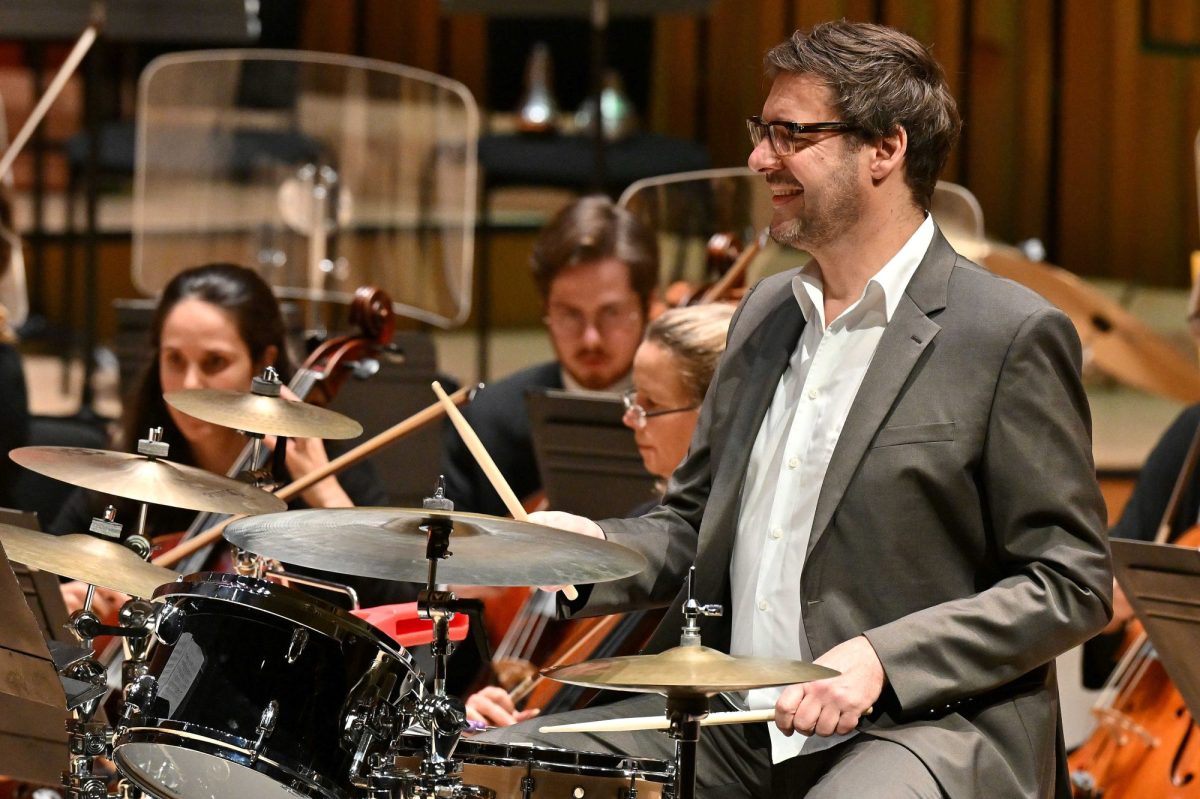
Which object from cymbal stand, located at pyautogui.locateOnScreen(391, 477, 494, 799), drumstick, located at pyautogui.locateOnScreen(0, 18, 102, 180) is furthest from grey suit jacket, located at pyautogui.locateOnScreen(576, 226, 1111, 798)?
drumstick, located at pyautogui.locateOnScreen(0, 18, 102, 180)

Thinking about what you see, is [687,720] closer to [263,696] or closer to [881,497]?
[881,497]

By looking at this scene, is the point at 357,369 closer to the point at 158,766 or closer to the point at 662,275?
the point at 158,766

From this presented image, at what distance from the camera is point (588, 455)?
310cm

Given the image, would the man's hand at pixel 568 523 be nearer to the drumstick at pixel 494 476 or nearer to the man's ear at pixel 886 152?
the drumstick at pixel 494 476

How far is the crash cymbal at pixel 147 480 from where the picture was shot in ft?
7.42

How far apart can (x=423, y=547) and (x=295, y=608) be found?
0.25 metres

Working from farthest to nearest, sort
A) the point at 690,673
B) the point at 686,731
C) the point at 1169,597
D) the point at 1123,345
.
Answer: the point at 1123,345 → the point at 1169,597 → the point at 686,731 → the point at 690,673

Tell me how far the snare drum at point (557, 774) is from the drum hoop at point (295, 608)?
0.18 meters

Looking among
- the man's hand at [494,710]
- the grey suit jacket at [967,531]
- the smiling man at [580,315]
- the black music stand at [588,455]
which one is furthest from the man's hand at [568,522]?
the smiling man at [580,315]

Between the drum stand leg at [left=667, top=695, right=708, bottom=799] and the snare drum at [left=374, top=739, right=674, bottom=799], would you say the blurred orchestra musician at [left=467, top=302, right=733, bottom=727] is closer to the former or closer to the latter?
the snare drum at [left=374, top=739, right=674, bottom=799]

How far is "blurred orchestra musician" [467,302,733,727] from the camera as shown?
111 inches

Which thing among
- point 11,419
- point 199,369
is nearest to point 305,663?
point 199,369

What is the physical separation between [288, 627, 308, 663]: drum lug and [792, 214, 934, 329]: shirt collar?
75 cm

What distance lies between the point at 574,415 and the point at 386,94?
166 cm
